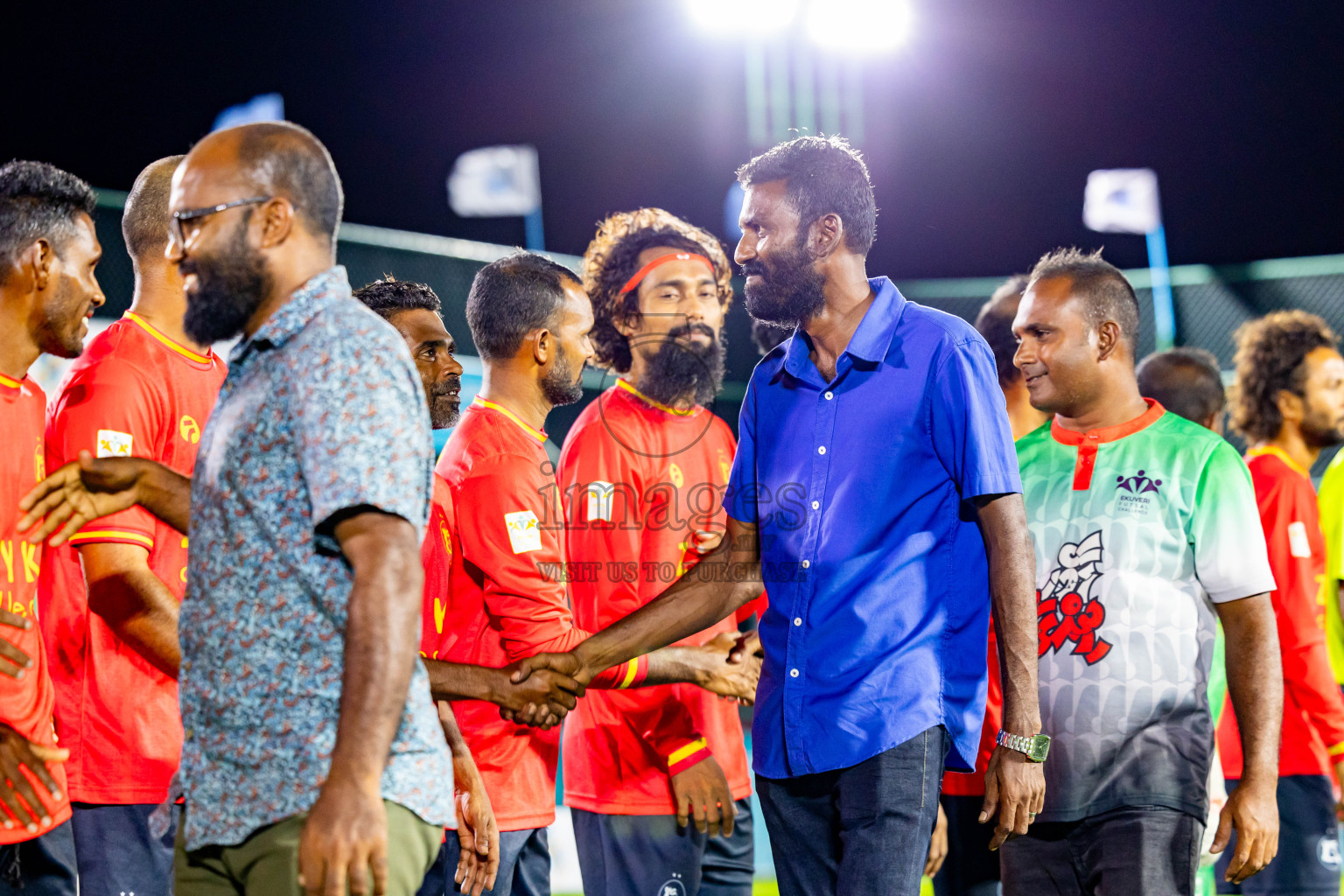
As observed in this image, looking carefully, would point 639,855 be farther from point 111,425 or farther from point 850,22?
point 850,22

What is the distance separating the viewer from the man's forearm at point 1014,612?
2883 millimetres

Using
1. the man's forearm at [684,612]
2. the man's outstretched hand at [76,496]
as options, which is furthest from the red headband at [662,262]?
the man's outstretched hand at [76,496]

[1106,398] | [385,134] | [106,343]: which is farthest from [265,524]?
[385,134]

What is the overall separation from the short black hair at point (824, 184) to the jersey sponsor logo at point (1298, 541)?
10.5 ft

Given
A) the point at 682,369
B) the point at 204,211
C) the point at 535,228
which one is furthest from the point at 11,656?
the point at 535,228

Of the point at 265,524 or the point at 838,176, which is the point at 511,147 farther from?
the point at 265,524

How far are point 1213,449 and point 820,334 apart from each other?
133 centimetres

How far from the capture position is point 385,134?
16062mm

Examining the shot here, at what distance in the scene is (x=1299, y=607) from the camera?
212 inches

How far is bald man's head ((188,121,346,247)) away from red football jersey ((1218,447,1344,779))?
14.9 feet

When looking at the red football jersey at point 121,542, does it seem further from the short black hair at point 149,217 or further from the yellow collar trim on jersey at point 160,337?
the short black hair at point 149,217

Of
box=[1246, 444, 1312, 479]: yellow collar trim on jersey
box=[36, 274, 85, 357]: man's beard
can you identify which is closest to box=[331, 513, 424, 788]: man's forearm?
box=[36, 274, 85, 357]: man's beard

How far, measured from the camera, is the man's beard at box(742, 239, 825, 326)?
335 cm

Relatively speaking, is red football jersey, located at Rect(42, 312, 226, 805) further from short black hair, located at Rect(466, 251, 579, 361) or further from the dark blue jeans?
the dark blue jeans
